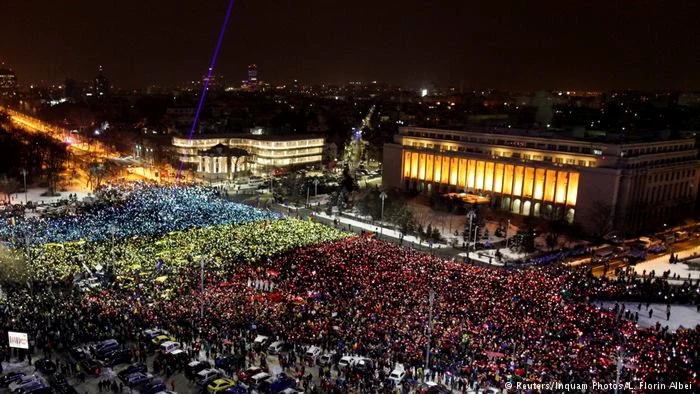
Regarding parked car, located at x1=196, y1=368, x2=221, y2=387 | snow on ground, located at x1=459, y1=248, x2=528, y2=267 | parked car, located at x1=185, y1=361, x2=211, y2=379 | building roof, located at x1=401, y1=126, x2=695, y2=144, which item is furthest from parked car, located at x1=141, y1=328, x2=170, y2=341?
building roof, located at x1=401, y1=126, x2=695, y2=144

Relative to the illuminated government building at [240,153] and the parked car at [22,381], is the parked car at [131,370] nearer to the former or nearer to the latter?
the parked car at [22,381]

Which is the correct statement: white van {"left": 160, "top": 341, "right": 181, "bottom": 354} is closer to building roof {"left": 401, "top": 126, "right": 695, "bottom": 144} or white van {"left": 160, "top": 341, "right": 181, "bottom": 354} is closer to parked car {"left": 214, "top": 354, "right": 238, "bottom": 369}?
parked car {"left": 214, "top": 354, "right": 238, "bottom": 369}

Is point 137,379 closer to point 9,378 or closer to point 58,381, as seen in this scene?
point 58,381

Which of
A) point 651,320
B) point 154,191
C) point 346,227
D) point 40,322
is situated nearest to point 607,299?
point 651,320

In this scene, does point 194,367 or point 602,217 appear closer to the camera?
point 194,367

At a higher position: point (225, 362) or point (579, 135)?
point (579, 135)

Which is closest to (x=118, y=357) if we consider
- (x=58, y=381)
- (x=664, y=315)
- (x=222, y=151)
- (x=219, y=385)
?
(x=58, y=381)
